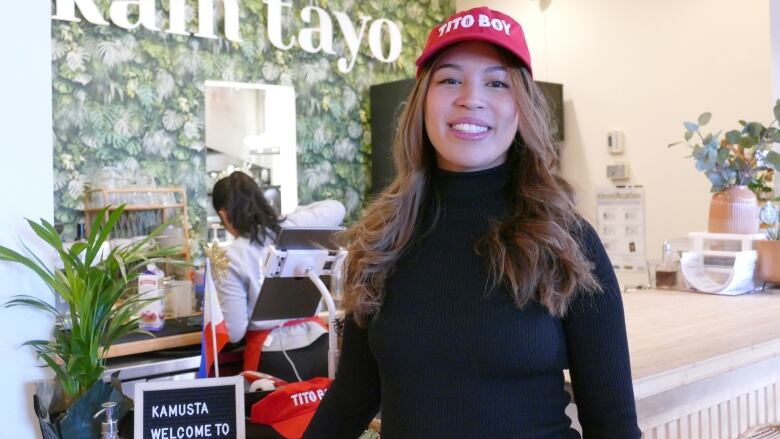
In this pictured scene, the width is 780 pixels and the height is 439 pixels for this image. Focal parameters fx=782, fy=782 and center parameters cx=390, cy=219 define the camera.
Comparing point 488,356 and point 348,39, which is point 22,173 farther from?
point 348,39

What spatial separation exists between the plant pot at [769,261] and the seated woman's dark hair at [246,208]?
2.08 meters

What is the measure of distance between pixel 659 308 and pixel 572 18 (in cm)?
332

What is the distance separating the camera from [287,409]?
1.91 m

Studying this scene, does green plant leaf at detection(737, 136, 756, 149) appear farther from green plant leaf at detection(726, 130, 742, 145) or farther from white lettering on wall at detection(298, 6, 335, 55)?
white lettering on wall at detection(298, 6, 335, 55)

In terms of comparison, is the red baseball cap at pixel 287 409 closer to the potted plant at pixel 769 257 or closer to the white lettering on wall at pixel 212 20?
the potted plant at pixel 769 257

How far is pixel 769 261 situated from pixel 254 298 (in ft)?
7.17

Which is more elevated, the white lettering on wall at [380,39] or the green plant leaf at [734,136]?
the white lettering on wall at [380,39]

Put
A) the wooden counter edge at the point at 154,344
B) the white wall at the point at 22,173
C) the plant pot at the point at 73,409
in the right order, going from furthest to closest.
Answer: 1. the wooden counter edge at the point at 154,344
2. the white wall at the point at 22,173
3. the plant pot at the point at 73,409

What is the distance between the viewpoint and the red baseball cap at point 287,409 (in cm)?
189

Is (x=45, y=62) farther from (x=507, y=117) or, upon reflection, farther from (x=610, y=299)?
(x=610, y=299)

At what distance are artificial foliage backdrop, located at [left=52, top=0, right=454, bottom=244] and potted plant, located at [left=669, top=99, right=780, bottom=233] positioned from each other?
312 centimetres

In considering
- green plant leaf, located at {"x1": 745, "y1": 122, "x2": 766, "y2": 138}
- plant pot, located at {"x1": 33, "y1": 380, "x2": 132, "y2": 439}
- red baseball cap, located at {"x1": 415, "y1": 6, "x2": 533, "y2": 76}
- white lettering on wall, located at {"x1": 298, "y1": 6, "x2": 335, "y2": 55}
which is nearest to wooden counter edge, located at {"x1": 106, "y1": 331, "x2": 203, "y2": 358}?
plant pot, located at {"x1": 33, "y1": 380, "x2": 132, "y2": 439}

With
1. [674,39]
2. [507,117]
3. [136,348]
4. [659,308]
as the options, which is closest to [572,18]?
[674,39]

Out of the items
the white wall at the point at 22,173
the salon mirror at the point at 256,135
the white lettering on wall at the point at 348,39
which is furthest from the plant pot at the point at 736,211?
the white lettering on wall at the point at 348,39
